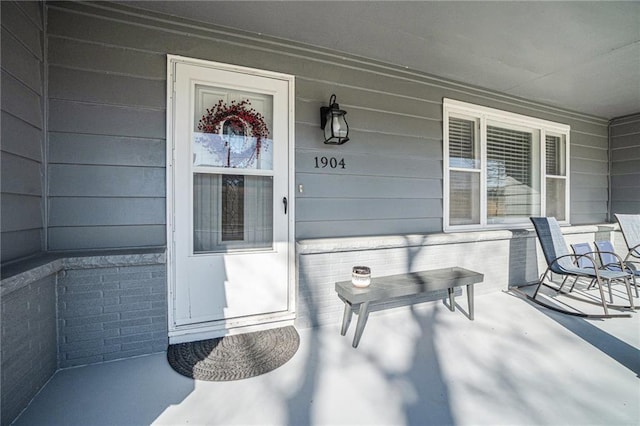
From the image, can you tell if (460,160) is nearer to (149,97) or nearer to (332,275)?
(332,275)

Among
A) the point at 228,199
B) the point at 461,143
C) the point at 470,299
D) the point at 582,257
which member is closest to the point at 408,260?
the point at 470,299

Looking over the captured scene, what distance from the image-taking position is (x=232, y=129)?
8.02 feet

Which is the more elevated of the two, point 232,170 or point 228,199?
point 232,170

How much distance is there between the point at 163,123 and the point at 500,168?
4.02m

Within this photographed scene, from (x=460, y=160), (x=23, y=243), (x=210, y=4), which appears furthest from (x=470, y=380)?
(x=210, y=4)

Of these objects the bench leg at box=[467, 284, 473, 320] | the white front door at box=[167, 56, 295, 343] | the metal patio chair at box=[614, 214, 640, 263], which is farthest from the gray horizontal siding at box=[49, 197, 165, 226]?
the metal patio chair at box=[614, 214, 640, 263]

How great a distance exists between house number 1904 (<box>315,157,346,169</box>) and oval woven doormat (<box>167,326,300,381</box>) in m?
1.55

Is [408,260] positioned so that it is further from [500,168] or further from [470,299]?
[500,168]

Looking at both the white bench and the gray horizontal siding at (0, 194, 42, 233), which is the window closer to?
the white bench

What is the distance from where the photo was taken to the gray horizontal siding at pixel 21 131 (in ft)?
5.09

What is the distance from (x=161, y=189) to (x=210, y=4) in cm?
145

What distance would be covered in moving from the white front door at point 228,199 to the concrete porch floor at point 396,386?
1.60ft

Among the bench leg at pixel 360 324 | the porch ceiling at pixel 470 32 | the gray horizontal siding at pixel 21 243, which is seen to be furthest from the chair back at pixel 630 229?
the gray horizontal siding at pixel 21 243

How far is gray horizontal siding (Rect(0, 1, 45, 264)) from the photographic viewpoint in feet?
5.09
